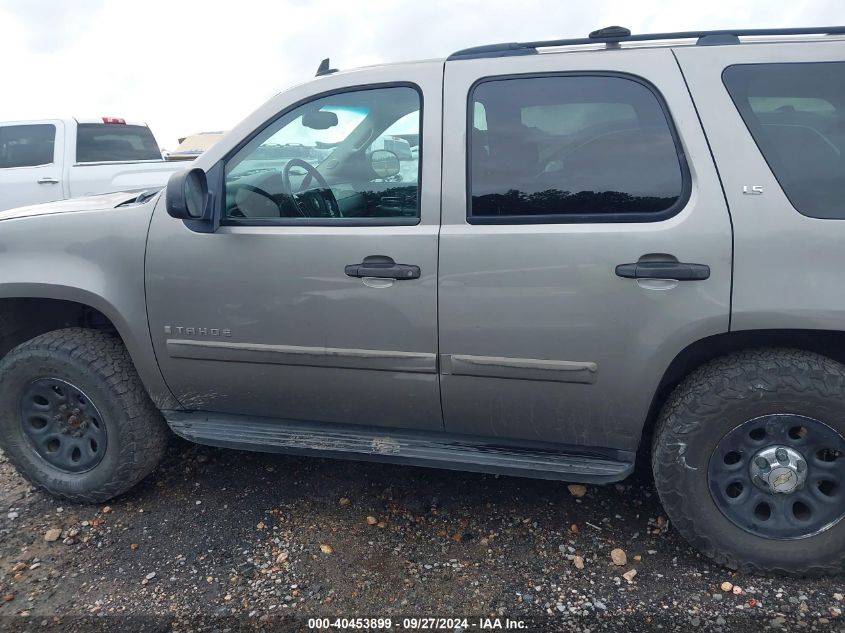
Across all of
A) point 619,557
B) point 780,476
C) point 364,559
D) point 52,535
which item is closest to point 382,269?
point 364,559

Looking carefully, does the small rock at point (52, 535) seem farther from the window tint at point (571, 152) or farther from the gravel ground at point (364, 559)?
the window tint at point (571, 152)

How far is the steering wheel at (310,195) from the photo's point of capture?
8.35 ft

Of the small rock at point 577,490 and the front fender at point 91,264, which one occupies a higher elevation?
the front fender at point 91,264

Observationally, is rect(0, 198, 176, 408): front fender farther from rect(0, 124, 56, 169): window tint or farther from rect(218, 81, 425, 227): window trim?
rect(0, 124, 56, 169): window tint

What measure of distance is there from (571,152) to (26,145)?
23.4 ft

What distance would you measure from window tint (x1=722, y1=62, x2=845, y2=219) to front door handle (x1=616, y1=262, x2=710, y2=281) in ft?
1.23

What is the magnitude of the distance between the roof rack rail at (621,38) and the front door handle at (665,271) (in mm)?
835

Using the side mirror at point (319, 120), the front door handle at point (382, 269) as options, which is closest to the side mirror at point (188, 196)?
the side mirror at point (319, 120)

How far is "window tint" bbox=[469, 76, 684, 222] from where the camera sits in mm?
2248

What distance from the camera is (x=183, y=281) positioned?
258 cm

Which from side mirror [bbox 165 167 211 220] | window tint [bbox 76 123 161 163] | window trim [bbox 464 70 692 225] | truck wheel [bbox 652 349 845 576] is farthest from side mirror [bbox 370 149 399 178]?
window tint [bbox 76 123 161 163]

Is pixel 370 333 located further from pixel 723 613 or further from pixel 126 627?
pixel 723 613

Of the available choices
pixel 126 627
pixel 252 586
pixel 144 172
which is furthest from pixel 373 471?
pixel 144 172

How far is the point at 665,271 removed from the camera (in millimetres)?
2154
